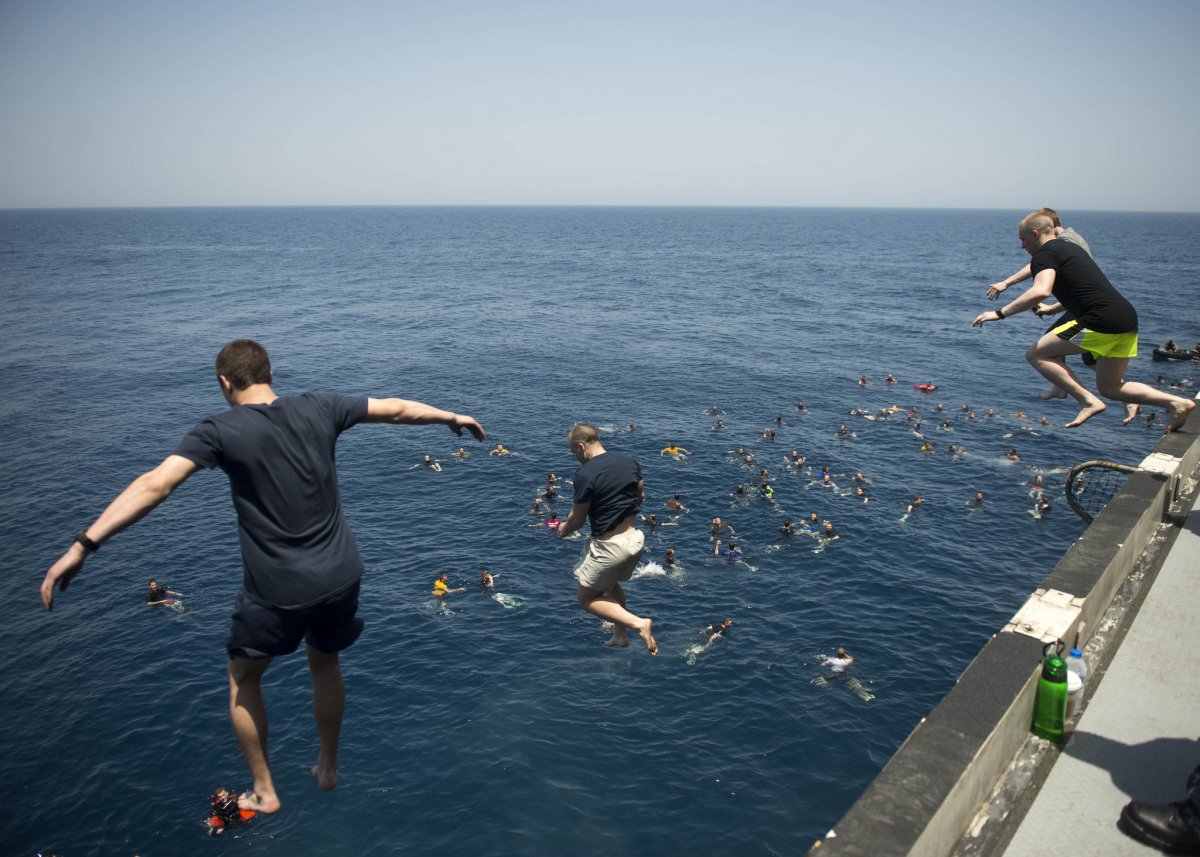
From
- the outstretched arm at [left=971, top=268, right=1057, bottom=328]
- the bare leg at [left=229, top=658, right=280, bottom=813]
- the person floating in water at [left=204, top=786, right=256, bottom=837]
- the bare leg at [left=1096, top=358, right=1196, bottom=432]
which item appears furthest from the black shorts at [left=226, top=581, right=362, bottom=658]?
the person floating in water at [left=204, top=786, right=256, bottom=837]

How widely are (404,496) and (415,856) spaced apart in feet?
73.7

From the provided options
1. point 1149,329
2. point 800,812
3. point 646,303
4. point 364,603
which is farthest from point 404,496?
point 1149,329

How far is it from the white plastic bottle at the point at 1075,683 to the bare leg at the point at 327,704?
629 cm

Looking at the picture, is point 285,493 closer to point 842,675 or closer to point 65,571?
point 65,571

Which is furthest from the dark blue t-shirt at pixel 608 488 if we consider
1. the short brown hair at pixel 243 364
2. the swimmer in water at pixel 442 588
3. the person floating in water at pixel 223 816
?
the swimmer in water at pixel 442 588

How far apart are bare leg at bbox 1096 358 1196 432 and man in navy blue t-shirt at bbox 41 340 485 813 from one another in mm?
8150

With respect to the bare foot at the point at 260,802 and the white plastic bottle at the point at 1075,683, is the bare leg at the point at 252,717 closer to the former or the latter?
the bare foot at the point at 260,802

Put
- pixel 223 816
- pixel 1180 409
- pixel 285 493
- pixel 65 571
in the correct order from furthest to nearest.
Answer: pixel 223 816, pixel 1180 409, pixel 285 493, pixel 65 571

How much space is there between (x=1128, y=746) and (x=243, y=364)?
779 centimetres

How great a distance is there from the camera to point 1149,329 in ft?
248

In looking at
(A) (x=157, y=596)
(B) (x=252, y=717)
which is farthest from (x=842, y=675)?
(A) (x=157, y=596)

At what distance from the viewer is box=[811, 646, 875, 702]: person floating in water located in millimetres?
22234

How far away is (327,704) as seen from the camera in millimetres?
5633

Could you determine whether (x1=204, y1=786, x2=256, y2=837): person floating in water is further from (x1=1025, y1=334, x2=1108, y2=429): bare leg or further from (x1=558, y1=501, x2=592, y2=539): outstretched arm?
Answer: (x1=1025, y1=334, x2=1108, y2=429): bare leg
